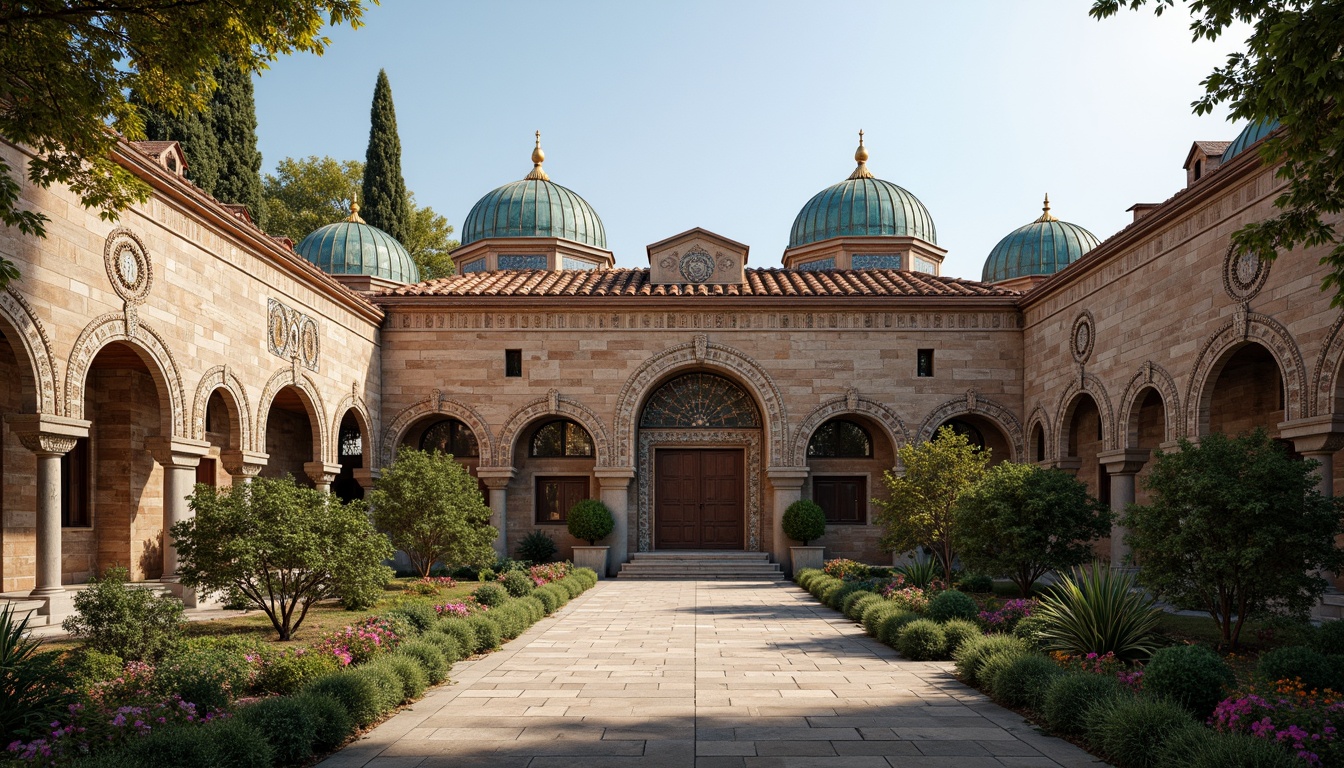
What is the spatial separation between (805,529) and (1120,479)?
303 inches

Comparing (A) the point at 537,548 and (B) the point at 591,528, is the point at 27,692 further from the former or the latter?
(A) the point at 537,548

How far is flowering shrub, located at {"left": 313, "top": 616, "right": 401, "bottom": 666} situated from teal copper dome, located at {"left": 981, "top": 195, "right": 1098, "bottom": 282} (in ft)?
86.9

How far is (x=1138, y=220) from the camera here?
18.0 m

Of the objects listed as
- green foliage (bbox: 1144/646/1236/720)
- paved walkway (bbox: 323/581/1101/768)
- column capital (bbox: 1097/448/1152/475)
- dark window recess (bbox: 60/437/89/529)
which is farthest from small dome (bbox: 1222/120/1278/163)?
dark window recess (bbox: 60/437/89/529)

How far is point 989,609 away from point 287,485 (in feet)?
32.7

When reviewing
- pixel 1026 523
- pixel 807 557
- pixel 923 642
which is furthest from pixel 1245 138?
pixel 923 642

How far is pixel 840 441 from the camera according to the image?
86.1 feet

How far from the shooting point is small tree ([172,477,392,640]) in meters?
12.1

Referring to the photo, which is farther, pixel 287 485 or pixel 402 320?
pixel 402 320

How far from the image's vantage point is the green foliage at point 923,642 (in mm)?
11703

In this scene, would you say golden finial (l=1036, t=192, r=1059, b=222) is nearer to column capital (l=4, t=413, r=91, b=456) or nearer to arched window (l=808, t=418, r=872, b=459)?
arched window (l=808, t=418, r=872, b=459)

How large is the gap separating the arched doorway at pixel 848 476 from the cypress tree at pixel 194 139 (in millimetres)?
18686

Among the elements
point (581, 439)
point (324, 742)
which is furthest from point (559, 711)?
point (581, 439)

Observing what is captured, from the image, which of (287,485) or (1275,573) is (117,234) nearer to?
(287,485)
